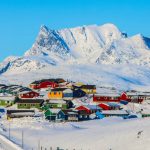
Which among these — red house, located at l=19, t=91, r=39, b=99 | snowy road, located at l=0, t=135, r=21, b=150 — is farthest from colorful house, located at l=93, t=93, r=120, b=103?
snowy road, located at l=0, t=135, r=21, b=150

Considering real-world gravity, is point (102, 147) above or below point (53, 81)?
below

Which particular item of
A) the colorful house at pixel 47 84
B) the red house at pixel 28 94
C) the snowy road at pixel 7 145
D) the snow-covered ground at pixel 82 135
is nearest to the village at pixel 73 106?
the red house at pixel 28 94

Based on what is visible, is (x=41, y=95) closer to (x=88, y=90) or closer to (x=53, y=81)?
(x=88, y=90)

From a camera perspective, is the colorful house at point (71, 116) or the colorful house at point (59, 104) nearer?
the colorful house at point (71, 116)

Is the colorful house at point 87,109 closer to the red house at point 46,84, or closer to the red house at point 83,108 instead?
the red house at point 83,108

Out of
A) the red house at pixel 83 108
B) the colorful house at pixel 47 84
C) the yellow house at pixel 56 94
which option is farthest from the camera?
the colorful house at pixel 47 84

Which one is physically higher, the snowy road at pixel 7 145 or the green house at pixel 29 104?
the green house at pixel 29 104

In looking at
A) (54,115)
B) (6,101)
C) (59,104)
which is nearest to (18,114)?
(54,115)

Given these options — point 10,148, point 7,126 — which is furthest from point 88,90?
point 10,148

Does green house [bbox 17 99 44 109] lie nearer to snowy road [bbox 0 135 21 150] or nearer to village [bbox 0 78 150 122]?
village [bbox 0 78 150 122]
